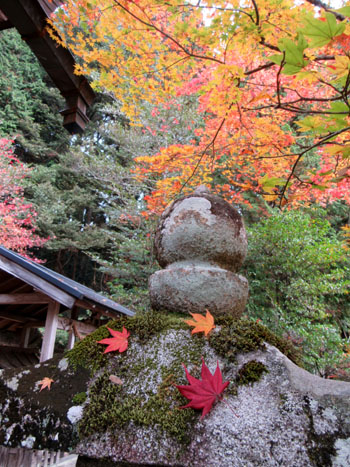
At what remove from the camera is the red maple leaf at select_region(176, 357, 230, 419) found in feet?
3.36

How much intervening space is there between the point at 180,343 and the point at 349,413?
668 mm

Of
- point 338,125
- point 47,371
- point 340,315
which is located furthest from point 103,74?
point 340,315

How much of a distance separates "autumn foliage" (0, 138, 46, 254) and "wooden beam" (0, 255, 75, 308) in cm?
594

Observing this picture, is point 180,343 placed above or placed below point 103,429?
above

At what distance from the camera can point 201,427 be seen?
990 millimetres

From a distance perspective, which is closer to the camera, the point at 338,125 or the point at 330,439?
the point at 330,439

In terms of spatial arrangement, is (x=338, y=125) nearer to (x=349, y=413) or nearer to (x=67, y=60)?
(x=349, y=413)

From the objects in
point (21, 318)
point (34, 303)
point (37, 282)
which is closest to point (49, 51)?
point (37, 282)

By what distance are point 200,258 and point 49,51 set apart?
253 cm

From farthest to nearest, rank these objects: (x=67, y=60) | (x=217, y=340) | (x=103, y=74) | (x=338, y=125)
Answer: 1. (x=103, y=74)
2. (x=67, y=60)
3. (x=217, y=340)
4. (x=338, y=125)

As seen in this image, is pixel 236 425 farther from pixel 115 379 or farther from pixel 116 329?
pixel 116 329

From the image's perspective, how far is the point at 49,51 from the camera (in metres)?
2.64

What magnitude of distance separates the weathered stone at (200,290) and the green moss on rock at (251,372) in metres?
0.41

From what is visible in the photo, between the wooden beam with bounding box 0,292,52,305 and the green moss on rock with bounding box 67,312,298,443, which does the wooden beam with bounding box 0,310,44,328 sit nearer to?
the wooden beam with bounding box 0,292,52,305
